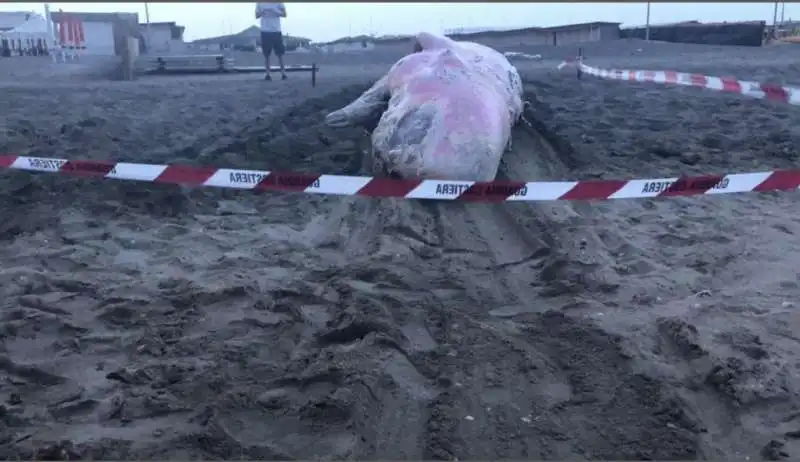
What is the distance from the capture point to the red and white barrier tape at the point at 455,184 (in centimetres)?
579

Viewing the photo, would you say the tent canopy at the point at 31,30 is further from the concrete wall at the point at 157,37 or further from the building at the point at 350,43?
the building at the point at 350,43

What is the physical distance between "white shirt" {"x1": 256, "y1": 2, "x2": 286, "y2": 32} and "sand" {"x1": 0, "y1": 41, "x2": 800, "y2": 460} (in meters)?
8.05

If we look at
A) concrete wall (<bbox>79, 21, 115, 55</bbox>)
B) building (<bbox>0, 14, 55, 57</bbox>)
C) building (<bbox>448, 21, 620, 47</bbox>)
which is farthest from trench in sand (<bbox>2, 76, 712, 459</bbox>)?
building (<bbox>448, 21, 620, 47</bbox>)

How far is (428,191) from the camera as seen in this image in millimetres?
6363

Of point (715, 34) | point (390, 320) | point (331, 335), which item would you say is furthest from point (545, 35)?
point (331, 335)

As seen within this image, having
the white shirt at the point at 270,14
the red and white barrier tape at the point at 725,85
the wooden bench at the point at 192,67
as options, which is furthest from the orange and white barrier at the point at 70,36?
the red and white barrier tape at the point at 725,85

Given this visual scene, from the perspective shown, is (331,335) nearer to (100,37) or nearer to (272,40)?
(272,40)

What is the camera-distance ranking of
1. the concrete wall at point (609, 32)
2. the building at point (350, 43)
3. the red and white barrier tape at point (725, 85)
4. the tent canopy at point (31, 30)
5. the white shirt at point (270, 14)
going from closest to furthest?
the red and white barrier tape at point (725, 85)
the white shirt at point (270, 14)
the tent canopy at point (31, 30)
the concrete wall at point (609, 32)
the building at point (350, 43)

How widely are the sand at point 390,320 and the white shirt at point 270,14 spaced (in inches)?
317

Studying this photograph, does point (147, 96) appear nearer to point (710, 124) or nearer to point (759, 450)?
point (710, 124)

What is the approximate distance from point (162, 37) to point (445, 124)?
3983cm

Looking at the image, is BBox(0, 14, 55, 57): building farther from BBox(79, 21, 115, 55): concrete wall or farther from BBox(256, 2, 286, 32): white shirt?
BBox(256, 2, 286, 32): white shirt

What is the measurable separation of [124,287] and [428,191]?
2.44 m

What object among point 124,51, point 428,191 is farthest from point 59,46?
point 428,191
